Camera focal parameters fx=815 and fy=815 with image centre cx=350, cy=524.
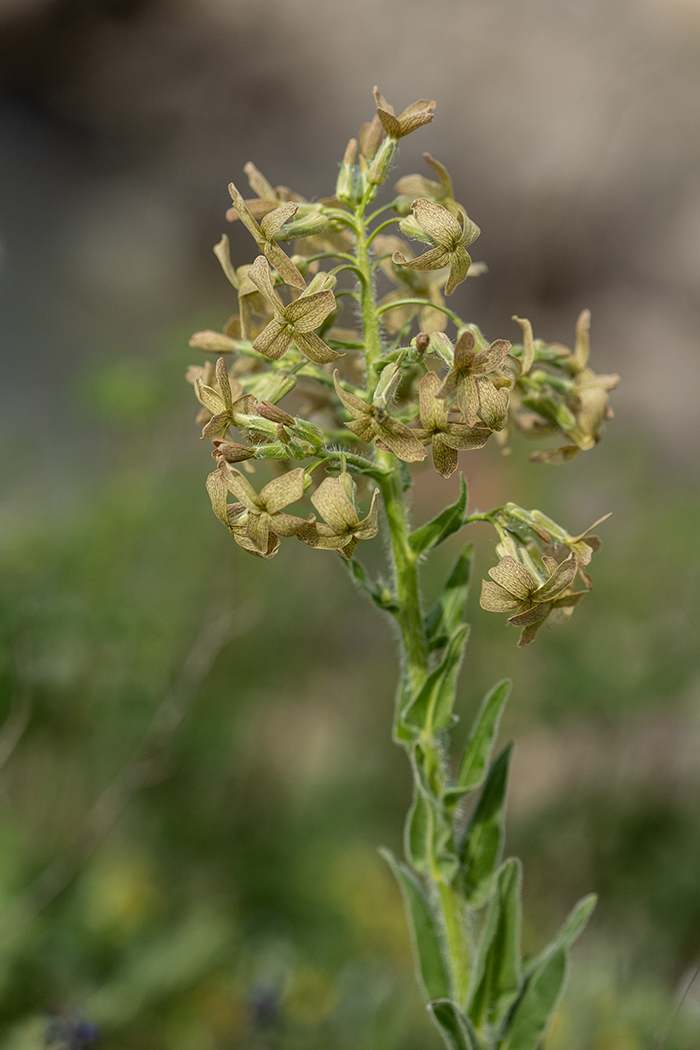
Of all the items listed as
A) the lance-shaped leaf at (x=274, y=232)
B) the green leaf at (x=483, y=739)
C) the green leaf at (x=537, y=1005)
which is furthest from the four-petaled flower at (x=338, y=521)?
the green leaf at (x=537, y=1005)

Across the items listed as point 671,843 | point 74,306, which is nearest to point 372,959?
point 671,843

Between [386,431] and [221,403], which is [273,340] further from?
[386,431]

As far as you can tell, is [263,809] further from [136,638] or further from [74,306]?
[74,306]

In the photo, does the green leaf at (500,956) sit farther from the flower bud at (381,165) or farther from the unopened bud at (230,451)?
the flower bud at (381,165)

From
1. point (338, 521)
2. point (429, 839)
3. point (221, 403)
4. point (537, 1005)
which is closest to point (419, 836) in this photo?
point (429, 839)

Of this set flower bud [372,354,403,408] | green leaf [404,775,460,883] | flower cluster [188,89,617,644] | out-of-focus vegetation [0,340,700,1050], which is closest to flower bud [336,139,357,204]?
flower cluster [188,89,617,644]
